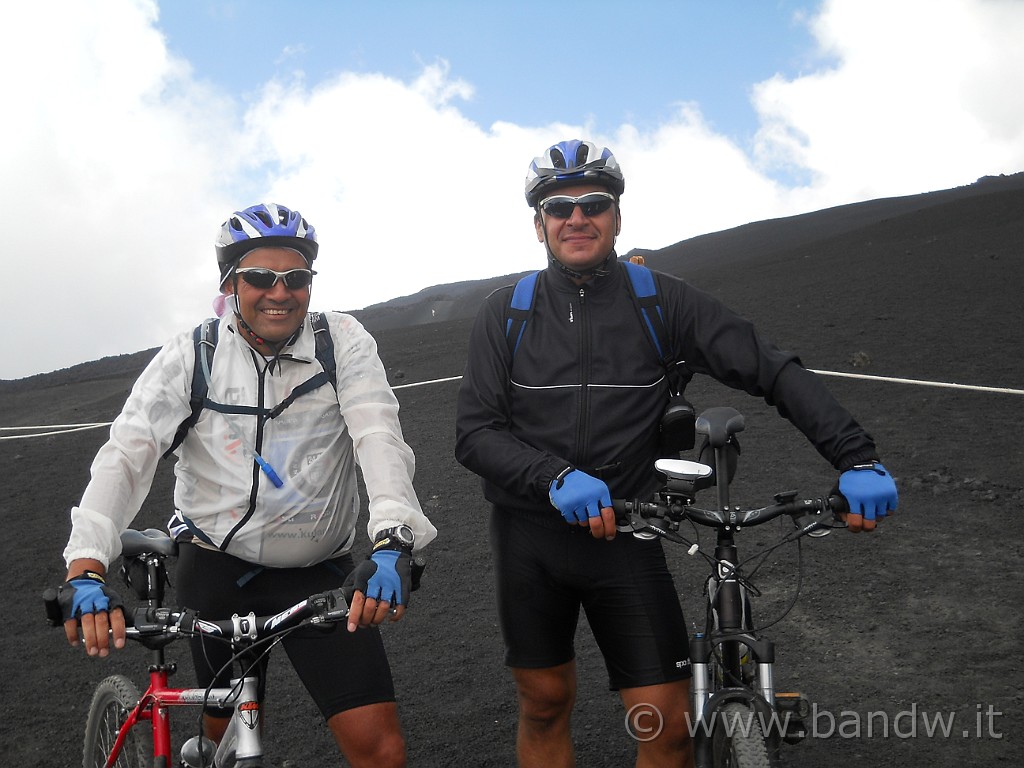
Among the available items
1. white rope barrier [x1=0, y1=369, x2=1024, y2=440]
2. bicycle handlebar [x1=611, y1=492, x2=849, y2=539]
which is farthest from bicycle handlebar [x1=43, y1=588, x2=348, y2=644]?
white rope barrier [x1=0, y1=369, x2=1024, y2=440]

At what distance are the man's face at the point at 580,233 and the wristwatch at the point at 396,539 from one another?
1100mm

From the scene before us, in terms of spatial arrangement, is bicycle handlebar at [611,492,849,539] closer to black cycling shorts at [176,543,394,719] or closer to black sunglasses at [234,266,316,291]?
black cycling shorts at [176,543,394,719]

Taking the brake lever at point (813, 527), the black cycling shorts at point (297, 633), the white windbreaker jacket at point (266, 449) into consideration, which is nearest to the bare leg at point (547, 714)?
the black cycling shorts at point (297, 633)

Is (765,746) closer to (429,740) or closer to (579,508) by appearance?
(579,508)

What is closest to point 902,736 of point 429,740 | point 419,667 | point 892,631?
point 892,631

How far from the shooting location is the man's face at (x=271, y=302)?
300cm

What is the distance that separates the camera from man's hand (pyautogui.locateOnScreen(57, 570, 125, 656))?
2.43m

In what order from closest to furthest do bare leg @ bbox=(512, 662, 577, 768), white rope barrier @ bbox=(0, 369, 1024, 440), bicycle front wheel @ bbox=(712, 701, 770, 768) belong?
bicycle front wheel @ bbox=(712, 701, 770, 768) < bare leg @ bbox=(512, 662, 577, 768) < white rope barrier @ bbox=(0, 369, 1024, 440)

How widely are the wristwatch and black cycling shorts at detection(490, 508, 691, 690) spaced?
66 cm

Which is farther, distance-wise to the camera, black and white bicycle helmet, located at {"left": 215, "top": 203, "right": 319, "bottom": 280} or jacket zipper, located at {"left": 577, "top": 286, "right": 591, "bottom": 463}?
jacket zipper, located at {"left": 577, "top": 286, "right": 591, "bottom": 463}

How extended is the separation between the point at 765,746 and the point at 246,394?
1.87 meters

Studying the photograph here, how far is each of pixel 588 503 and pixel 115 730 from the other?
6.06 feet

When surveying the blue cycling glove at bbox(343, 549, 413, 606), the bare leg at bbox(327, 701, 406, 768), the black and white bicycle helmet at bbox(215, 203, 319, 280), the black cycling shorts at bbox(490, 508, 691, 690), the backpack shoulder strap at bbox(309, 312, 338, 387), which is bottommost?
the bare leg at bbox(327, 701, 406, 768)

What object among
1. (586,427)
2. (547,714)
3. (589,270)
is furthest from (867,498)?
(547,714)
